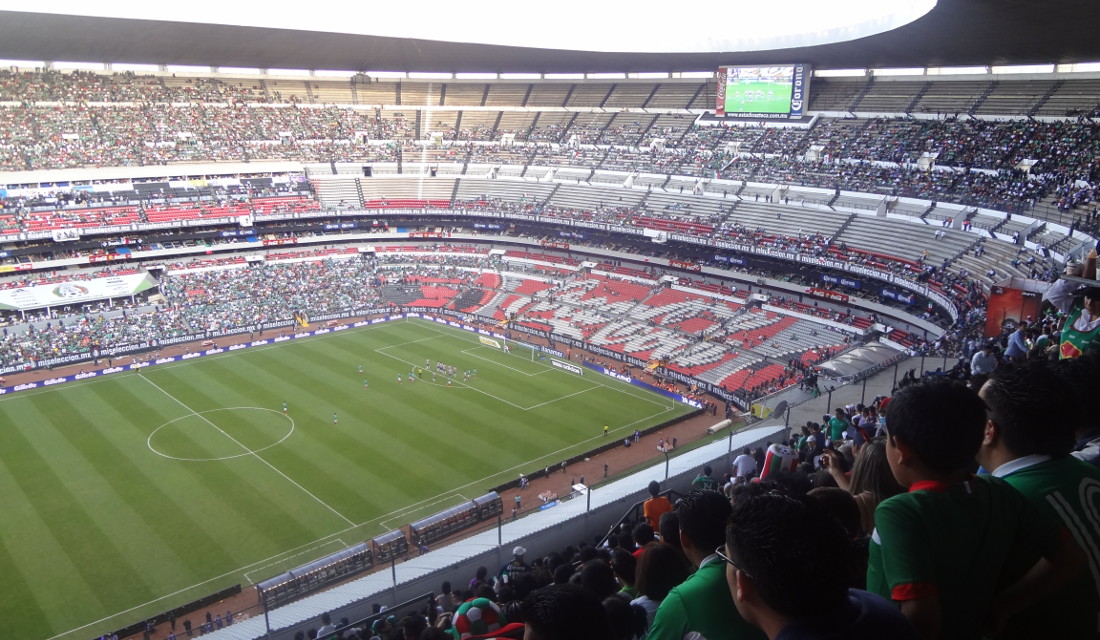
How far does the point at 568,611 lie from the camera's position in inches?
147

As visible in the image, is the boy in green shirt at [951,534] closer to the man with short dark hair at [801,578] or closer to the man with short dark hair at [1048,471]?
the man with short dark hair at [1048,471]

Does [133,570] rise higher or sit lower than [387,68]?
lower

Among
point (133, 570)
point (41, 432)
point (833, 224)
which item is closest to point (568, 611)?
point (133, 570)

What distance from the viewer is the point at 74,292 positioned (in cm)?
5266

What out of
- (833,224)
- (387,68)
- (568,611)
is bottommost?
(833,224)

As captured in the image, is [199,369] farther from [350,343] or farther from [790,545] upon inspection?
[790,545]

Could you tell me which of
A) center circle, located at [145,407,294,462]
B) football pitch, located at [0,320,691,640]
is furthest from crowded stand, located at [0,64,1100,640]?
center circle, located at [145,407,294,462]

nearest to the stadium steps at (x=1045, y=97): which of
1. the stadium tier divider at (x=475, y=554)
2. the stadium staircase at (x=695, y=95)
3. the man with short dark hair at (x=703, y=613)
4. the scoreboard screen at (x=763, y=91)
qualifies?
the scoreboard screen at (x=763, y=91)

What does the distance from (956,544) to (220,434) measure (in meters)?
37.9

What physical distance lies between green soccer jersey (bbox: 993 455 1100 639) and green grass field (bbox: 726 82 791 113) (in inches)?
2347

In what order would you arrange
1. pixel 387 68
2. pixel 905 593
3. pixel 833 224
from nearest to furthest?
1. pixel 905 593
2. pixel 833 224
3. pixel 387 68

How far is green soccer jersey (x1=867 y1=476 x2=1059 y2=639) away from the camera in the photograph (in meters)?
3.40

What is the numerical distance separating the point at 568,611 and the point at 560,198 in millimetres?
63989

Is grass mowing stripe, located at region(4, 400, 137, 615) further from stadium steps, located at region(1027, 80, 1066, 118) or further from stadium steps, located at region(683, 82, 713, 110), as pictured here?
stadium steps, located at region(683, 82, 713, 110)
